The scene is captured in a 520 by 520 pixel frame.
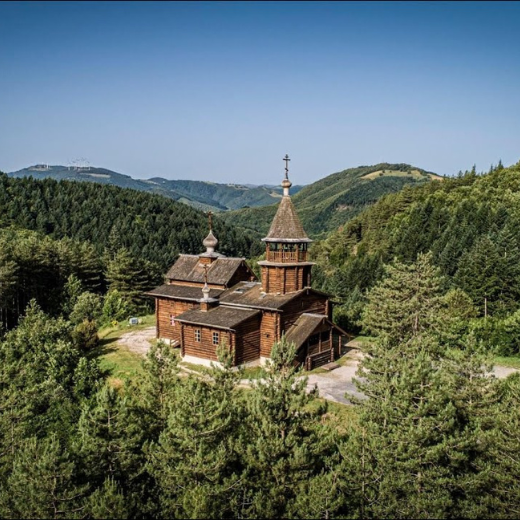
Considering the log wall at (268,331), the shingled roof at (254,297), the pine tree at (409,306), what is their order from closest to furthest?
the pine tree at (409,306), the log wall at (268,331), the shingled roof at (254,297)

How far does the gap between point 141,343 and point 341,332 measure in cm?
1521

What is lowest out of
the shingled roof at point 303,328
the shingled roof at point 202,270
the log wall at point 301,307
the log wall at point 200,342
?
the log wall at point 200,342

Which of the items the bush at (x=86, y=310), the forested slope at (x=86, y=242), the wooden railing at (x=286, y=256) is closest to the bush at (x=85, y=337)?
the bush at (x=86, y=310)

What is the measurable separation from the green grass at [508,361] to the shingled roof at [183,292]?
19.0 metres

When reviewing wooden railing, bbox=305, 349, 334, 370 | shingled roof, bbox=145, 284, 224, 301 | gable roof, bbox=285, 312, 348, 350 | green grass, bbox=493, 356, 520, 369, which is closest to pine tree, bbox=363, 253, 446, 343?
gable roof, bbox=285, 312, 348, 350

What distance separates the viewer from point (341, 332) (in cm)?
3127

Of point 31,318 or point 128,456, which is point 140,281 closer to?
point 31,318

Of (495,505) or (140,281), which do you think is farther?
(140,281)

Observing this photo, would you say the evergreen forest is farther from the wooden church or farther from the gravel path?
the wooden church

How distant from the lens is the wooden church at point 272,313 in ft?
93.0

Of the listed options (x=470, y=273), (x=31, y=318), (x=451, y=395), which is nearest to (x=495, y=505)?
(x=451, y=395)

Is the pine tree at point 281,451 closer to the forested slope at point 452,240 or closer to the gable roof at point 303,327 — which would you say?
the gable roof at point 303,327

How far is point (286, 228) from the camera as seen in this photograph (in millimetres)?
30328

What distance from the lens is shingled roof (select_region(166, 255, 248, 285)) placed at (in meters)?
34.0
